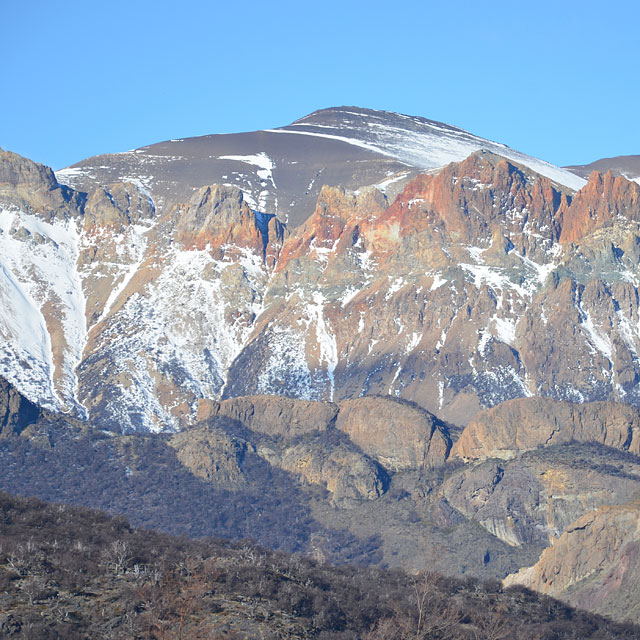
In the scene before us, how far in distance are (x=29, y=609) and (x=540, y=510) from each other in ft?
414

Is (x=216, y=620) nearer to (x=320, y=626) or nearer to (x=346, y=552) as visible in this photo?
(x=320, y=626)

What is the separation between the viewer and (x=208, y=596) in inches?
2589

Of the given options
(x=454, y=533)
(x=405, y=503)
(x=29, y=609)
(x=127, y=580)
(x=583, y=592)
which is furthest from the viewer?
(x=405, y=503)

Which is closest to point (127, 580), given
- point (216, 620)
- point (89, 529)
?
point (216, 620)

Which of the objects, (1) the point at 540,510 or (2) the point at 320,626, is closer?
(2) the point at 320,626

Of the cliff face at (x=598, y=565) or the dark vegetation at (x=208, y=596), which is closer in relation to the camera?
the dark vegetation at (x=208, y=596)

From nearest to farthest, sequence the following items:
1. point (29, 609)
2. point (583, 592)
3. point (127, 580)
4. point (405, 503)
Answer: point (29, 609) < point (127, 580) < point (583, 592) < point (405, 503)

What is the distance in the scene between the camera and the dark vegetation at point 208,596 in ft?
198

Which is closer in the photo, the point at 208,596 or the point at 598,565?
the point at 208,596

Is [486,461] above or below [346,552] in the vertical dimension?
above

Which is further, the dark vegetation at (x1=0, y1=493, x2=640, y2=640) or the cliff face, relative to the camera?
the cliff face

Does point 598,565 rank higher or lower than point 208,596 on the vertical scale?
higher

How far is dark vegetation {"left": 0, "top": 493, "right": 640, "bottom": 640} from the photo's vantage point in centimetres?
6044

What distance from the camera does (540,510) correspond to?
18138 cm
